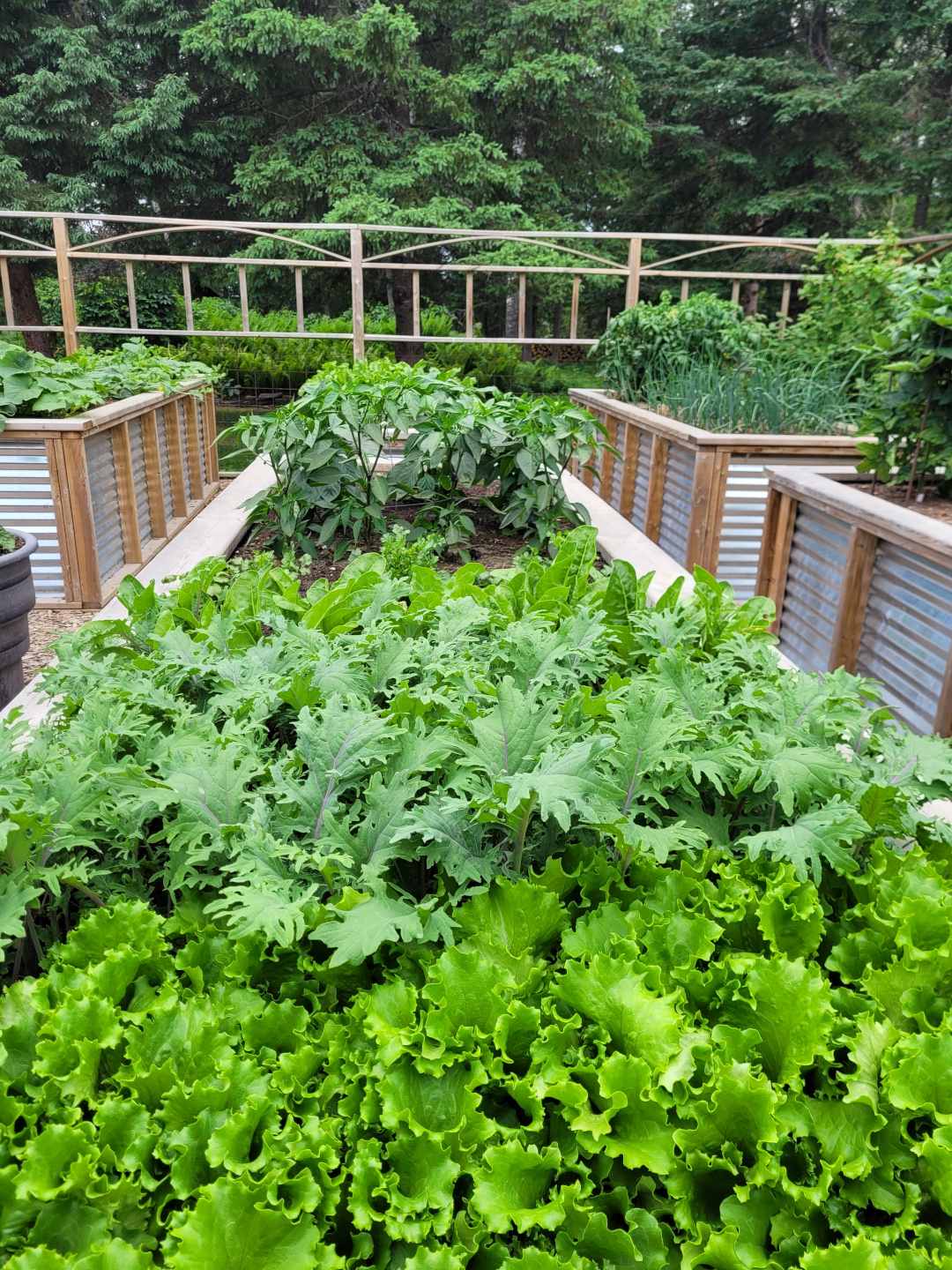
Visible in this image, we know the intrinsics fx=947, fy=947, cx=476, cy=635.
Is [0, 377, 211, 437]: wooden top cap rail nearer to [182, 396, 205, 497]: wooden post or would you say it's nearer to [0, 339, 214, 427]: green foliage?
[0, 339, 214, 427]: green foliage

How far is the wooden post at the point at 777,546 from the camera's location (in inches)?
175

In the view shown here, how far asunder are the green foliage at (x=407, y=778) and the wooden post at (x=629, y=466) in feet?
15.5

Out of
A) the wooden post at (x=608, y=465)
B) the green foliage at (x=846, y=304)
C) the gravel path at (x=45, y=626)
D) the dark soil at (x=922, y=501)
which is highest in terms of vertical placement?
the green foliage at (x=846, y=304)

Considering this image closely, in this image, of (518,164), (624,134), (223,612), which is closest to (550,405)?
(223,612)

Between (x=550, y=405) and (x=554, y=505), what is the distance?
405 millimetres

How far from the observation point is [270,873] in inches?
50.8

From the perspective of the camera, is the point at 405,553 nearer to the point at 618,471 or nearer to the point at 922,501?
the point at 922,501

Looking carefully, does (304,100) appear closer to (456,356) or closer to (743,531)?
(456,356)

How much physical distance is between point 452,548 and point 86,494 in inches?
85.1

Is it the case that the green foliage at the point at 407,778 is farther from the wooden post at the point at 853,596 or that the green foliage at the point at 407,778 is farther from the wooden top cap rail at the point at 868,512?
the wooden post at the point at 853,596

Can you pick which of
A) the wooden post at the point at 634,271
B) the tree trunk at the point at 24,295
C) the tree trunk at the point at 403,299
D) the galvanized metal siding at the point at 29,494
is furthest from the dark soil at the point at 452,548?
the tree trunk at the point at 24,295

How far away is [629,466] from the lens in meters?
6.69

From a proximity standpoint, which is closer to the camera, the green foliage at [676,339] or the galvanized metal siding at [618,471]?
the green foliage at [676,339]

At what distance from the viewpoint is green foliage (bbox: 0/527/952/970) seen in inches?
51.3
